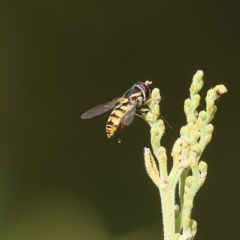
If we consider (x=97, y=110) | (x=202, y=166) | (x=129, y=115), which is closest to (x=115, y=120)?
(x=129, y=115)

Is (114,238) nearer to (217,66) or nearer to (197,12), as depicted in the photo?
(217,66)

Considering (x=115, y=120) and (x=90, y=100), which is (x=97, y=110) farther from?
(x=90, y=100)

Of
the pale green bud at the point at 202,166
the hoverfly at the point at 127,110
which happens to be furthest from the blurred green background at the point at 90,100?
the pale green bud at the point at 202,166

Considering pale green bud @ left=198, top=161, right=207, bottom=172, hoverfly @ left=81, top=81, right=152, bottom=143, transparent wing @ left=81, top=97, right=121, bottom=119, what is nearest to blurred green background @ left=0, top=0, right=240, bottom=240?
transparent wing @ left=81, top=97, right=121, bottom=119

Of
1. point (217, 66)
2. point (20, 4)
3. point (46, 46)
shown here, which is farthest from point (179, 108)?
point (20, 4)

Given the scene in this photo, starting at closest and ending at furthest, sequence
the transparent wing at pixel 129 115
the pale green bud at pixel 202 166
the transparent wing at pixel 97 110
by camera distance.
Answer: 1. the pale green bud at pixel 202 166
2. the transparent wing at pixel 129 115
3. the transparent wing at pixel 97 110

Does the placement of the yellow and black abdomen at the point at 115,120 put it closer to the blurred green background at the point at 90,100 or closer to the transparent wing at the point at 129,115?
the transparent wing at the point at 129,115

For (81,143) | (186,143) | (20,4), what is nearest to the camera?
(186,143)

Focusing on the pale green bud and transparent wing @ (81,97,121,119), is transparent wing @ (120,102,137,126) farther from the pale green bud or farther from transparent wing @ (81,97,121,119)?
the pale green bud

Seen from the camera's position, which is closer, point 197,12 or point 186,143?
point 186,143
